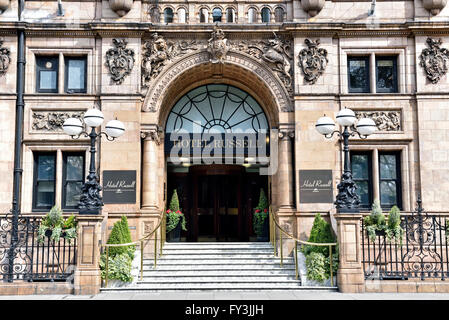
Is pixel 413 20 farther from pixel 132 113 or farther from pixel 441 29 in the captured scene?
pixel 132 113

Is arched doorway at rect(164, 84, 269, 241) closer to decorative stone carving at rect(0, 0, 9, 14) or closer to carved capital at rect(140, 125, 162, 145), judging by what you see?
carved capital at rect(140, 125, 162, 145)

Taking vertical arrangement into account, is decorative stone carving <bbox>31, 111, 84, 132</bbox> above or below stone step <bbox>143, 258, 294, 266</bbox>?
above

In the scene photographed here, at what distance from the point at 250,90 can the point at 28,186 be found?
8.57 metres

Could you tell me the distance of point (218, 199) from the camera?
20266 millimetres

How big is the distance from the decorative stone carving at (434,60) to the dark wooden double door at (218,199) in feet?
23.8

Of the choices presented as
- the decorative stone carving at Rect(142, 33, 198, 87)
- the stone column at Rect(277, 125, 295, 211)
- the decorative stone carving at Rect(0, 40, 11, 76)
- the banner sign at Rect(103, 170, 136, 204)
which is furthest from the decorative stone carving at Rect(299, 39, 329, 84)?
the decorative stone carving at Rect(0, 40, 11, 76)

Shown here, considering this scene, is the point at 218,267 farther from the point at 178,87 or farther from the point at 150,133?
the point at 178,87

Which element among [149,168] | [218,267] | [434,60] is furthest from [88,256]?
[434,60]

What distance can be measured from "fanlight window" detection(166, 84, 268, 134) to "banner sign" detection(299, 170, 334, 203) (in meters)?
2.89

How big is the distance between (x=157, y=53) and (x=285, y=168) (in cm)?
598

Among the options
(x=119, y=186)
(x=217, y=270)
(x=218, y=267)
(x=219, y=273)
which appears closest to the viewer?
(x=219, y=273)

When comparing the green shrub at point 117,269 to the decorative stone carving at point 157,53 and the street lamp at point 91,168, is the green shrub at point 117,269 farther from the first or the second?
the decorative stone carving at point 157,53

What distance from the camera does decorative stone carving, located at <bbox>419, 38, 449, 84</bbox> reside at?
17.3m

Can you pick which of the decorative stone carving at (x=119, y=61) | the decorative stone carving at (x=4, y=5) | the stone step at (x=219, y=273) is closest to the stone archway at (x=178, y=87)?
the decorative stone carving at (x=119, y=61)
